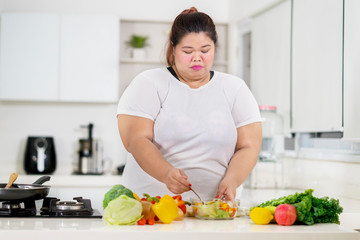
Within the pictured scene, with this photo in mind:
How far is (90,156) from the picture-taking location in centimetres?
445

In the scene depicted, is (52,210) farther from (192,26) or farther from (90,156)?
(90,156)

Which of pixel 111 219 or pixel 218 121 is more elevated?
pixel 218 121

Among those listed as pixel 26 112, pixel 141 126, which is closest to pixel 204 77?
pixel 141 126

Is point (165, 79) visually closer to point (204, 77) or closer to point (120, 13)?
point (204, 77)

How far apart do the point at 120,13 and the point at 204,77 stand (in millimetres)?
2711

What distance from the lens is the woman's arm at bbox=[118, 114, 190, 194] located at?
185cm

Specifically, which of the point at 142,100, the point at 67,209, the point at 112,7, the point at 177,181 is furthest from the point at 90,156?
the point at 177,181

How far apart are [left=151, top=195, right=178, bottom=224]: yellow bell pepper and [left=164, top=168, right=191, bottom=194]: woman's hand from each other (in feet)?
0.45

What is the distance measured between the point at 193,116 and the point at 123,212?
2.09 ft

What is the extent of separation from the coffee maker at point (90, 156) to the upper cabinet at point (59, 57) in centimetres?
36

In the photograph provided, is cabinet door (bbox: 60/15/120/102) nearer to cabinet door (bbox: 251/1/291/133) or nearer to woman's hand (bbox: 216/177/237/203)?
cabinet door (bbox: 251/1/291/133)

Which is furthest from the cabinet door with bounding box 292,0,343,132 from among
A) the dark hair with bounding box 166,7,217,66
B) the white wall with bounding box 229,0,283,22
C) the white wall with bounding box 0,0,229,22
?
the white wall with bounding box 0,0,229,22

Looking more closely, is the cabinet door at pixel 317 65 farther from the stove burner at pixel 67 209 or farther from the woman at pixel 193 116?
the stove burner at pixel 67 209

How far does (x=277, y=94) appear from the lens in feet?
12.1
